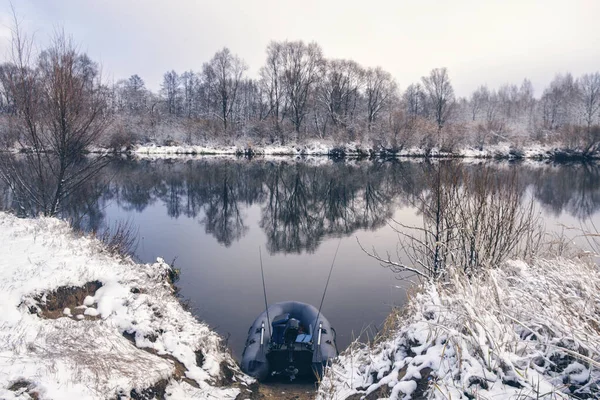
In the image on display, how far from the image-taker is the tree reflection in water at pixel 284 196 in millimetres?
15352

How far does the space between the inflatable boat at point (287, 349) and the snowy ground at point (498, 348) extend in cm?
207

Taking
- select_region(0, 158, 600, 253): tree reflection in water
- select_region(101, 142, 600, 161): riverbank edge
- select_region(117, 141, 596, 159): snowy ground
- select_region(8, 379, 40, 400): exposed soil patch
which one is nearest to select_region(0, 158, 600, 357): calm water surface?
select_region(0, 158, 600, 253): tree reflection in water

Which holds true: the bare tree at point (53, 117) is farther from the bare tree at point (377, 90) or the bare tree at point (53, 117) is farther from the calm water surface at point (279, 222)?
the bare tree at point (377, 90)

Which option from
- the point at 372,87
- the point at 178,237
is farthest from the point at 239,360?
the point at 372,87

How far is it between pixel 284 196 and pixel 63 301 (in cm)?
1789

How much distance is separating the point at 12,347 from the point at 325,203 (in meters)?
17.8

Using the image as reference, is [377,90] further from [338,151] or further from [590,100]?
[590,100]

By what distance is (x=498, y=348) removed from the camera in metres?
2.86

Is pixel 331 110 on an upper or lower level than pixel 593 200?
upper

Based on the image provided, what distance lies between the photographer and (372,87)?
55531 mm

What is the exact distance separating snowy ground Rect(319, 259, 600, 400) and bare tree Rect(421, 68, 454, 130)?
63566 mm

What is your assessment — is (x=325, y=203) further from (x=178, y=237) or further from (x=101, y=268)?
(x=101, y=268)

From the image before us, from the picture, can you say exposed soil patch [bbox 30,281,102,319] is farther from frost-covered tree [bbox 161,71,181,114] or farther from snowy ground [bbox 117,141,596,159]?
frost-covered tree [bbox 161,71,181,114]

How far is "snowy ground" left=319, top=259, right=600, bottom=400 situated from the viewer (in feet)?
8.74
